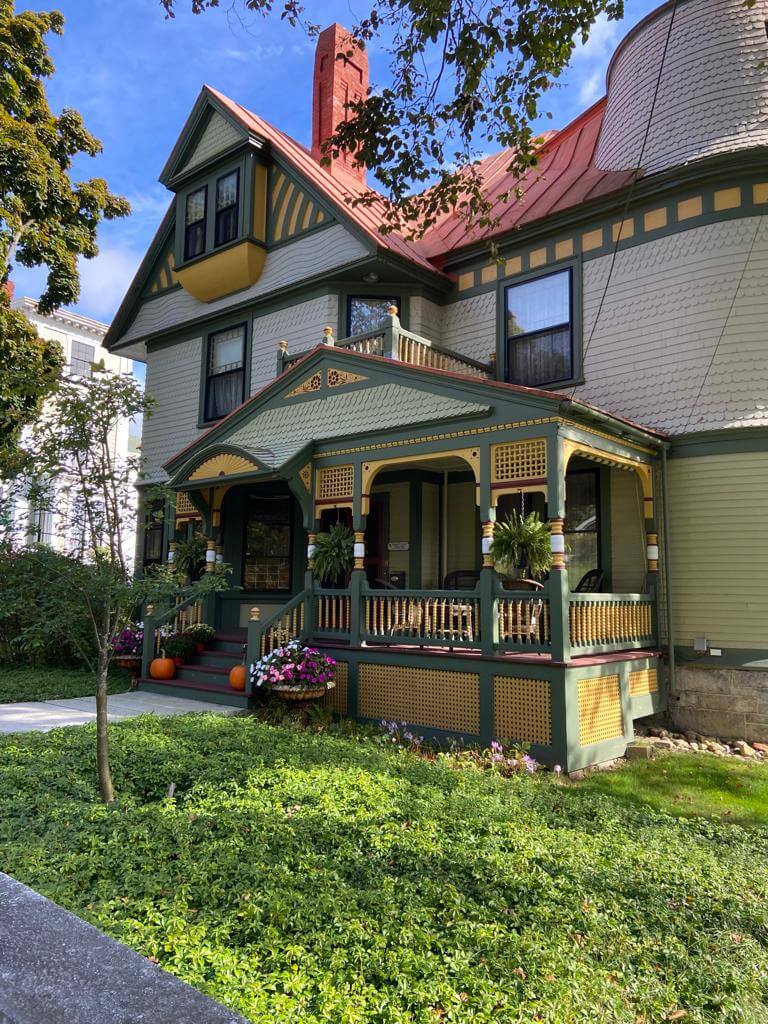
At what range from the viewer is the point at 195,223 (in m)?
15.2

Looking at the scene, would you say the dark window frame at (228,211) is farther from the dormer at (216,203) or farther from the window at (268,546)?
the window at (268,546)

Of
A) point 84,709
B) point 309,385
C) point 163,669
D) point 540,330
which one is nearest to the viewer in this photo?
point 84,709

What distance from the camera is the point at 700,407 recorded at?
31.0ft

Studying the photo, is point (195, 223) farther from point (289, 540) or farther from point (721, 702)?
point (721, 702)

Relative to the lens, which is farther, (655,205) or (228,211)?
(228,211)

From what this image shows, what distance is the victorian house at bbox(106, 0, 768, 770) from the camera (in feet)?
26.8

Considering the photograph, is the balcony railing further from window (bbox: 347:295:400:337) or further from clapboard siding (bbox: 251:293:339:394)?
window (bbox: 347:295:400:337)

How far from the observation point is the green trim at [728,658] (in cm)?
877

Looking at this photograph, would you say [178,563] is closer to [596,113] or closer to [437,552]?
[437,552]

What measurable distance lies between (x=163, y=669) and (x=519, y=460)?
649 cm

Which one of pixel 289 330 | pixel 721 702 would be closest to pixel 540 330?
pixel 289 330

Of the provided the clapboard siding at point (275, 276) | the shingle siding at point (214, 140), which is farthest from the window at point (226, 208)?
the clapboard siding at point (275, 276)

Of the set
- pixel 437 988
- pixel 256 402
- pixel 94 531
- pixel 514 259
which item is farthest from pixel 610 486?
pixel 437 988

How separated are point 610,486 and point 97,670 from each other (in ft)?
24.3
